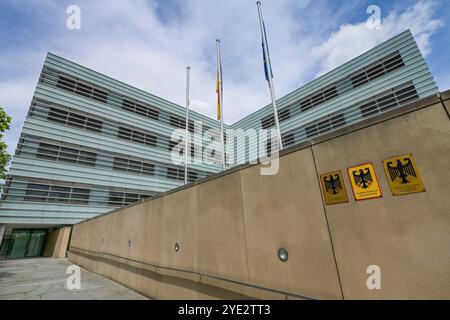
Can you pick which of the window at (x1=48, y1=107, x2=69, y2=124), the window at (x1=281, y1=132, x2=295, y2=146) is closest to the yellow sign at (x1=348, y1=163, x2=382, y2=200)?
the window at (x1=281, y1=132, x2=295, y2=146)

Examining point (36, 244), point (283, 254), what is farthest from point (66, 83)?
point (283, 254)

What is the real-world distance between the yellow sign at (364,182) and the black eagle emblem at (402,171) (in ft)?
0.62

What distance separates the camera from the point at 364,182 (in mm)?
2828

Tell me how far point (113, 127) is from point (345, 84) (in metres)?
21.1

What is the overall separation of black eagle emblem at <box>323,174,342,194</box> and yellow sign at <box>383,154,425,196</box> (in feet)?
1.83

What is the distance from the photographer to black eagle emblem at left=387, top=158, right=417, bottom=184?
253 centimetres

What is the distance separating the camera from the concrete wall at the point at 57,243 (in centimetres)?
1870

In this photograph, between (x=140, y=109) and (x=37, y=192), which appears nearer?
(x=37, y=192)

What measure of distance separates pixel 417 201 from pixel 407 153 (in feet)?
1.84

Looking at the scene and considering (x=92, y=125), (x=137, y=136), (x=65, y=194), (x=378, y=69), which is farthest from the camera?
(x=137, y=136)

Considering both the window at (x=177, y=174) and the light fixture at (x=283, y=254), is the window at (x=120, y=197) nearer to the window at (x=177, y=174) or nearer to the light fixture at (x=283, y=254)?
the window at (x=177, y=174)

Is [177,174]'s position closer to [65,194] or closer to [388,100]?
[65,194]
